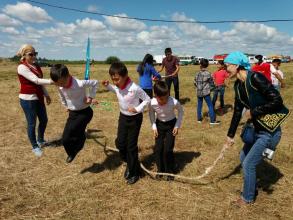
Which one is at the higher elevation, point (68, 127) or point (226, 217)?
point (68, 127)

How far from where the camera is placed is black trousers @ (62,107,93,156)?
5.46 m

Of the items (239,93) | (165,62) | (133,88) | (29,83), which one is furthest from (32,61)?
(165,62)

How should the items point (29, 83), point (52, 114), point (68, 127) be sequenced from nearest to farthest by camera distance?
point (68, 127) → point (29, 83) → point (52, 114)

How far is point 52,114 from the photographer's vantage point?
10.8 meters

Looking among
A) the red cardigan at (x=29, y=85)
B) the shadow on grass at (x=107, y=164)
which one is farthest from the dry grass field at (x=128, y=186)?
the red cardigan at (x=29, y=85)

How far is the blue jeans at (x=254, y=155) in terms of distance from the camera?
4016mm

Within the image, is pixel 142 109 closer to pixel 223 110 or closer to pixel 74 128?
pixel 74 128

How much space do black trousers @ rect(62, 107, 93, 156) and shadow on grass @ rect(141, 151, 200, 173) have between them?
4.34ft

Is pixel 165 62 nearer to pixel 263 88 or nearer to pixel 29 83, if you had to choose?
pixel 29 83

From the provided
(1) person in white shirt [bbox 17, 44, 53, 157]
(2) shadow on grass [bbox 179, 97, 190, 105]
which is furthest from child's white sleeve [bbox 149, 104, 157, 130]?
(2) shadow on grass [bbox 179, 97, 190, 105]

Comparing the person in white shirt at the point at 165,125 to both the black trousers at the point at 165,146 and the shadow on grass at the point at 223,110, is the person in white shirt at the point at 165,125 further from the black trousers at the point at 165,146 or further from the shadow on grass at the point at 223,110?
the shadow on grass at the point at 223,110

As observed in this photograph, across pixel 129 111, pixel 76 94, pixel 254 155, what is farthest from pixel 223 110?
pixel 254 155

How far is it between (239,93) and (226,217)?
1.58 meters

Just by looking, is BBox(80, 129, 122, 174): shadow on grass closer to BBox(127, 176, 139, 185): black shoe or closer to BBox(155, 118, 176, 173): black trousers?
BBox(127, 176, 139, 185): black shoe
